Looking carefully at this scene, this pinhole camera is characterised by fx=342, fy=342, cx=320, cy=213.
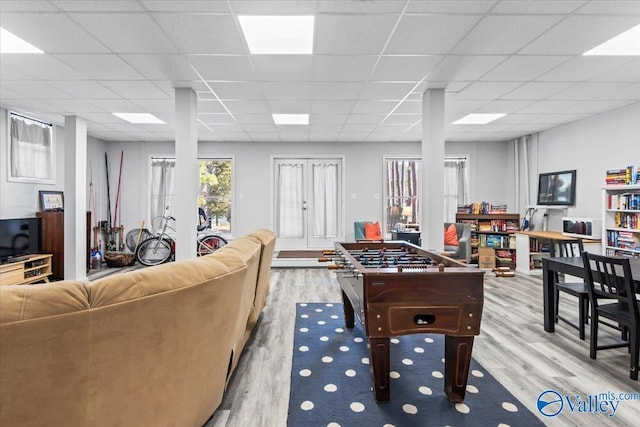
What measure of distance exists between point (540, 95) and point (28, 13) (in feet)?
17.6

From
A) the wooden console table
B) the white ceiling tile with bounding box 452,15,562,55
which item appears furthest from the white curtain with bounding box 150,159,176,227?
the white ceiling tile with bounding box 452,15,562,55

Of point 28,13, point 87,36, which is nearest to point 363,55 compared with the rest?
point 87,36

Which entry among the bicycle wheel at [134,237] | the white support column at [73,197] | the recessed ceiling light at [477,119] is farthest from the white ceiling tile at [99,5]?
the bicycle wheel at [134,237]

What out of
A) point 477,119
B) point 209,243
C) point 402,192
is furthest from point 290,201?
point 477,119

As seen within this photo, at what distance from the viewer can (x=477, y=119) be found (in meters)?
5.71

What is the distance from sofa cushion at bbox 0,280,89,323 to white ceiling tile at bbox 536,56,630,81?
14.2 ft

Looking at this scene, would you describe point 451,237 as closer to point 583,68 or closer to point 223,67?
point 583,68

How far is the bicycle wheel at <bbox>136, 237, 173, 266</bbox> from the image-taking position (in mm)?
6898

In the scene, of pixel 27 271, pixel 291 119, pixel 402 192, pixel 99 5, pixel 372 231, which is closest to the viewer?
pixel 99 5

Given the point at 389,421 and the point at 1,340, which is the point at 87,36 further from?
the point at 389,421

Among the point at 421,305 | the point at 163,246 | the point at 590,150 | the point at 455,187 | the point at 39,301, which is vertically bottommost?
the point at 163,246

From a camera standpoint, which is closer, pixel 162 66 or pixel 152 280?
pixel 152 280

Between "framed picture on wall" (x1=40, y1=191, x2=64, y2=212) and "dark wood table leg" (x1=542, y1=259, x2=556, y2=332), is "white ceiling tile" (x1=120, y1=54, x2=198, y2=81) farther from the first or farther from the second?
"dark wood table leg" (x1=542, y1=259, x2=556, y2=332)

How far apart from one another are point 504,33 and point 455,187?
211 inches
